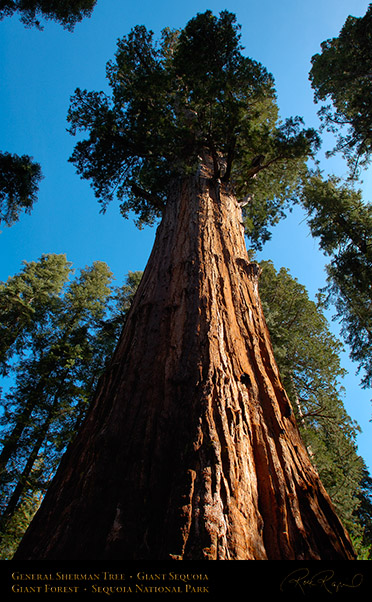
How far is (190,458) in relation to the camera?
1.84 m

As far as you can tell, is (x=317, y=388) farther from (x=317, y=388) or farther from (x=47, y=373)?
(x=47, y=373)

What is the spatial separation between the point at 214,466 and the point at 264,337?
157cm

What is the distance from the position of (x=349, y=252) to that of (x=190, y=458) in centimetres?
1118

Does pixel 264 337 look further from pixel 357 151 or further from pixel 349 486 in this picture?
pixel 357 151

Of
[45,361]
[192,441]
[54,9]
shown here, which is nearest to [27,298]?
[45,361]

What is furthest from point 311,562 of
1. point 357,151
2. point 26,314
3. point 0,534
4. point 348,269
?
point 26,314

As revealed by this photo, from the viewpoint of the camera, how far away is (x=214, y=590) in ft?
4.39

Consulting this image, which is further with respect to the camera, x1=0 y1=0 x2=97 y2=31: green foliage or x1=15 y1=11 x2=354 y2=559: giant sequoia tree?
x1=0 y1=0 x2=97 y2=31: green foliage

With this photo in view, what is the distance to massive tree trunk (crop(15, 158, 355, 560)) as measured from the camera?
5.18 ft

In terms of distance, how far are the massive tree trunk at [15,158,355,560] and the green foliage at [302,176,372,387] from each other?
29.3 feet

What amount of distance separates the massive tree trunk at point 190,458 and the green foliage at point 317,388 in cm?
593

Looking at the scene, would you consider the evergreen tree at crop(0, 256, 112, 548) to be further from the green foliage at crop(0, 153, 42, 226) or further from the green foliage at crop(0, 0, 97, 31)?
the green foliage at crop(0, 0, 97, 31)
